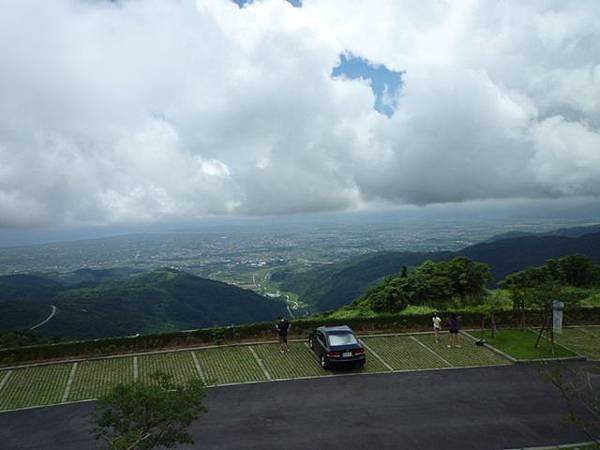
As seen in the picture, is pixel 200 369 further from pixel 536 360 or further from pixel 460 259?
pixel 460 259

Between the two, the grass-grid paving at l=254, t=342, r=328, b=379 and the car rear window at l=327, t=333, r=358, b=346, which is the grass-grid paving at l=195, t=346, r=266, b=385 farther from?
the car rear window at l=327, t=333, r=358, b=346

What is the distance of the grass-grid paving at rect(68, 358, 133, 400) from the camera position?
52.3ft

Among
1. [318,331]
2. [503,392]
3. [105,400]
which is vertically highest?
[105,400]

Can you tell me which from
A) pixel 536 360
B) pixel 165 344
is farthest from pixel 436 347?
pixel 165 344

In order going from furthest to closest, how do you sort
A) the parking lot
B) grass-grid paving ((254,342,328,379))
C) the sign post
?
the sign post
grass-grid paving ((254,342,328,379))
the parking lot

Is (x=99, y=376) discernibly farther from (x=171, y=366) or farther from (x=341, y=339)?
(x=341, y=339)

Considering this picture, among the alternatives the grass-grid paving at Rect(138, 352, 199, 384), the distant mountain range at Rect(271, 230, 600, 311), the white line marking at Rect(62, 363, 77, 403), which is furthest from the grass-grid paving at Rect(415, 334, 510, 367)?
the distant mountain range at Rect(271, 230, 600, 311)

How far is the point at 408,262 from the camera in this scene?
561 ft

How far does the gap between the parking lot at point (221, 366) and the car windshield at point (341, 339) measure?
3.68ft

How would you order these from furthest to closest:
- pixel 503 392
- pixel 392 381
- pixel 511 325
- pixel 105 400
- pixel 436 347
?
pixel 511 325 < pixel 436 347 < pixel 392 381 < pixel 503 392 < pixel 105 400

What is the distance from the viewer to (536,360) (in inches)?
737

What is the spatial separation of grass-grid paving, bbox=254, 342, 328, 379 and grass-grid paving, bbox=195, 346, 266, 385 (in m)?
0.51

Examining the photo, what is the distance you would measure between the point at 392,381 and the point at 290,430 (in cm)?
524

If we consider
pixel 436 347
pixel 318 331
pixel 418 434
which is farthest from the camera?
pixel 436 347
